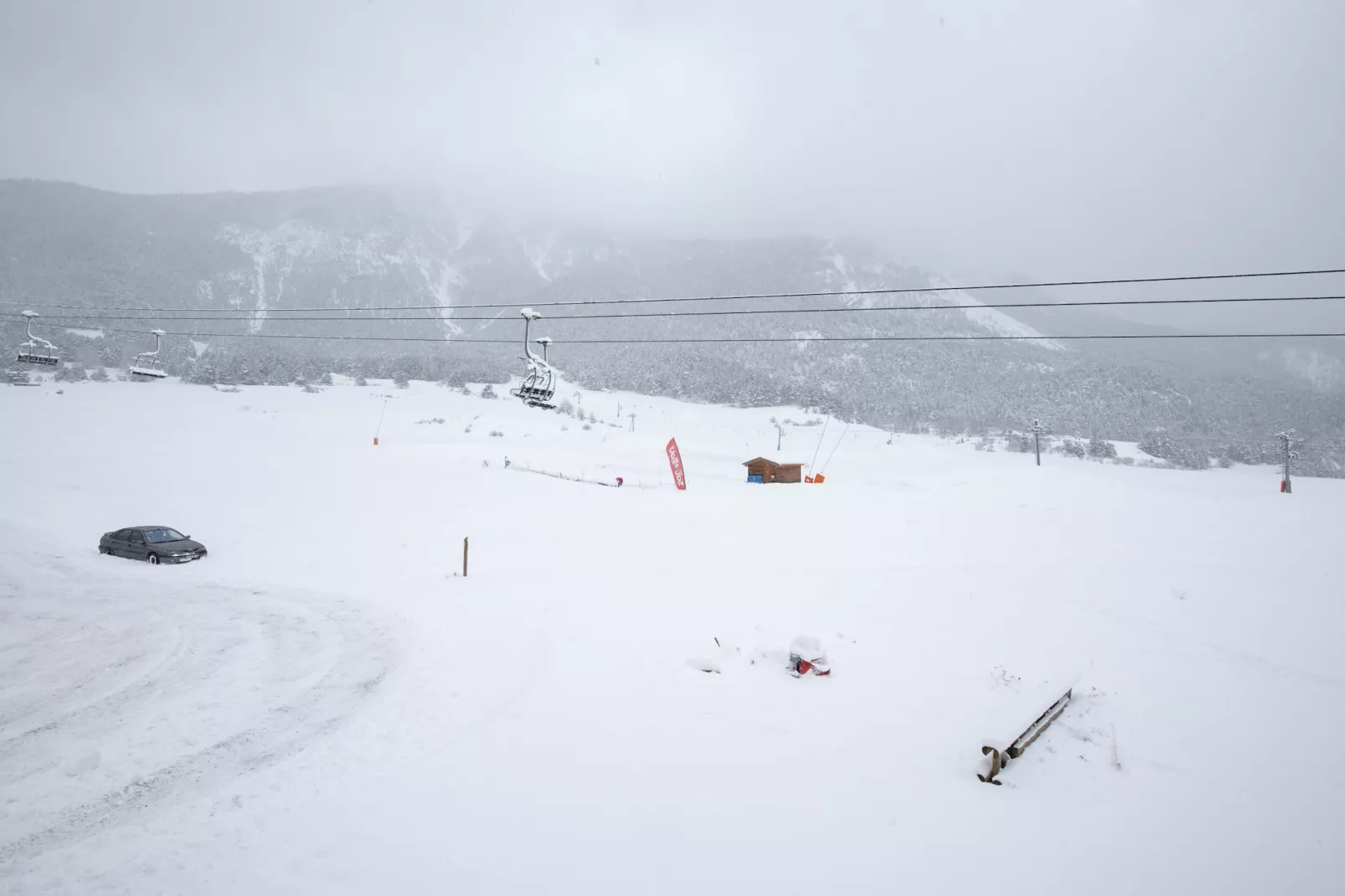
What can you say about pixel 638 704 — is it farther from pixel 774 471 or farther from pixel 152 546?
pixel 774 471

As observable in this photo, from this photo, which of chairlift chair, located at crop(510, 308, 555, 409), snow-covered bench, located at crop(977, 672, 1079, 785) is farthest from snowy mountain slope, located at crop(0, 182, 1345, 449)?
snow-covered bench, located at crop(977, 672, 1079, 785)

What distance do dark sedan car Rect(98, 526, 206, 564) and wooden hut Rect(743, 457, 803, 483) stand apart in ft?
105

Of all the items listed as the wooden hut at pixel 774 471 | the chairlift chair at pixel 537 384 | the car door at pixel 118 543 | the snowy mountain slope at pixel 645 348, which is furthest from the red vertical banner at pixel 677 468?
the snowy mountain slope at pixel 645 348

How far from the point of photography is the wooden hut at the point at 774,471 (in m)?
41.0

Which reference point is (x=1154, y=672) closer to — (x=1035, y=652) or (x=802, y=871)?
(x=1035, y=652)

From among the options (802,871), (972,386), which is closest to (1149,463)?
(972,386)

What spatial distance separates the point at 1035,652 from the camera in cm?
1304

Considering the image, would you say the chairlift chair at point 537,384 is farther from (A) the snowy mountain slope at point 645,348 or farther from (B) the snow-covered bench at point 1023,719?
(A) the snowy mountain slope at point 645,348

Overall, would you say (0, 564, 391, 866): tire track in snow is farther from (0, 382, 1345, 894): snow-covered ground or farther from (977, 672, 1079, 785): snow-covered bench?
(977, 672, 1079, 785): snow-covered bench

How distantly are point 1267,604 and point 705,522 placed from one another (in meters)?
19.1

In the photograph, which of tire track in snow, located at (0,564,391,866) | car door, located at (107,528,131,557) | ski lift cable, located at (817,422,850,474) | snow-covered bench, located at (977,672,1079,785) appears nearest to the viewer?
tire track in snow, located at (0,564,391,866)

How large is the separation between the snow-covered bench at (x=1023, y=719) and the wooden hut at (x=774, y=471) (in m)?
29.3

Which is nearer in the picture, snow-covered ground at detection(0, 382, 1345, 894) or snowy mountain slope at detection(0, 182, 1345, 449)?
snow-covered ground at detection(0, 382, 1345, 894)

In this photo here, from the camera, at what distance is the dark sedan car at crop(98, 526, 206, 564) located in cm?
1725
